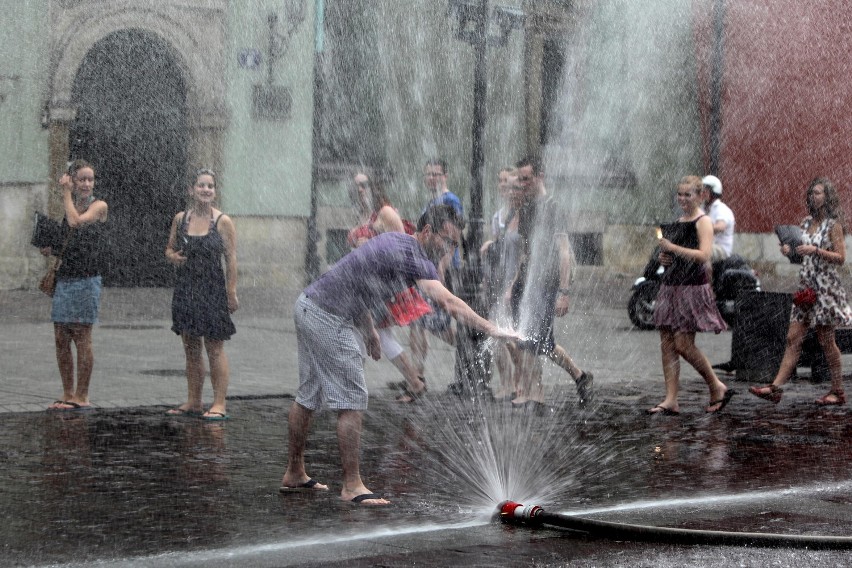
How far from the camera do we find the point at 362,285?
641 centimetres

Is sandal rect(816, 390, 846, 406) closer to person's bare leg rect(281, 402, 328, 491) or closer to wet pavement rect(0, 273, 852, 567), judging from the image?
wet pavement rect(0, 273, 852, 567)

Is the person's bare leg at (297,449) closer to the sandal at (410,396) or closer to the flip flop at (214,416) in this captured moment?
the flip flop at (214,416)

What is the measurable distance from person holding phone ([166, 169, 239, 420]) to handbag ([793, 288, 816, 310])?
14.7 feet

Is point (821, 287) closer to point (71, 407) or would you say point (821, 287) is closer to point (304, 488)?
point (304, 488)

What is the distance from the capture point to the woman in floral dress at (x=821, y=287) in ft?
34.0

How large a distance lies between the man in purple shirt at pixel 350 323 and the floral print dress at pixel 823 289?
192 inches

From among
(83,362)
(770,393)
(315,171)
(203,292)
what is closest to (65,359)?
(83,362)

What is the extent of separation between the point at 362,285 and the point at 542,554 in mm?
1735

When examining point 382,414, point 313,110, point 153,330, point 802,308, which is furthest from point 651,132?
point 382,414

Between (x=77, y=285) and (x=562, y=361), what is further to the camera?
(x=562, y=361)

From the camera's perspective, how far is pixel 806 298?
10523 mm

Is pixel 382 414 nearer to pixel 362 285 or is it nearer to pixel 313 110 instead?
pixel 362 285

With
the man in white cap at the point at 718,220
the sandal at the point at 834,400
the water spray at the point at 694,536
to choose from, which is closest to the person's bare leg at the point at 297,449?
the water spray at the point at 694,536

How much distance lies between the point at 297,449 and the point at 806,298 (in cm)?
543
